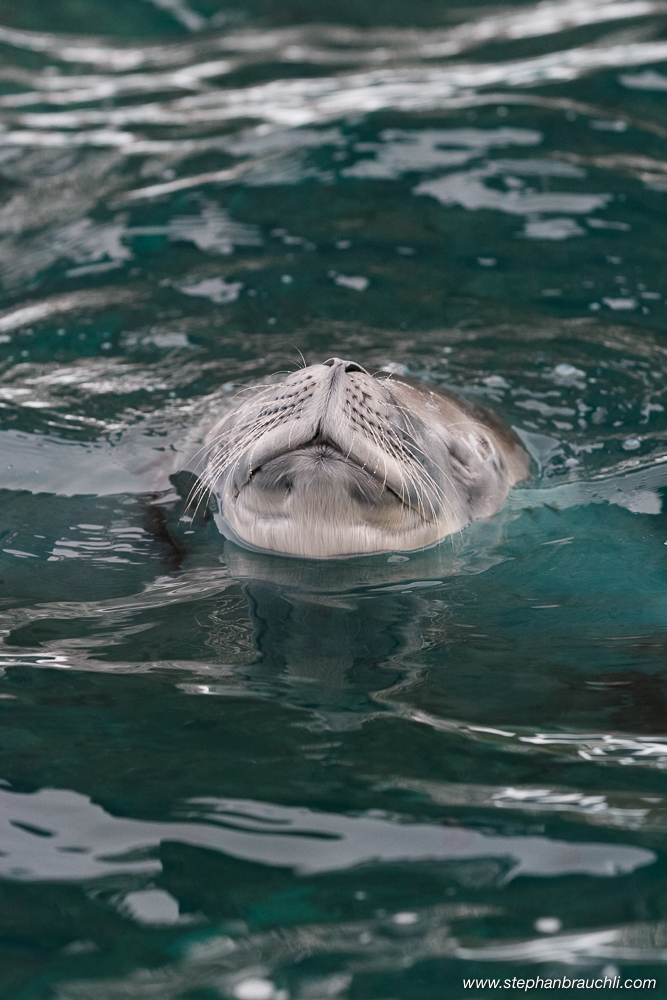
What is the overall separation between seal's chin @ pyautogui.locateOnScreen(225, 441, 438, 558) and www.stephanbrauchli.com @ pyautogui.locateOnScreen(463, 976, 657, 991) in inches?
82.9

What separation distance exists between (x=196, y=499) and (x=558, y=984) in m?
3.06

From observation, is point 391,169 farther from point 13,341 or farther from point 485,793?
point 485,793

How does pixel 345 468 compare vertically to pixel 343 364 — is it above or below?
below

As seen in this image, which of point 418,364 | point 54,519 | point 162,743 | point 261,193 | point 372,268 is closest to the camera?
point 162,743

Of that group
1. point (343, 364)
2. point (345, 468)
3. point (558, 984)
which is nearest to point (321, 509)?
point (345, 468)

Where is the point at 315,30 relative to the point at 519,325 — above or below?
above

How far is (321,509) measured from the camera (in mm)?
4094

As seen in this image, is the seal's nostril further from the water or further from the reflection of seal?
the water

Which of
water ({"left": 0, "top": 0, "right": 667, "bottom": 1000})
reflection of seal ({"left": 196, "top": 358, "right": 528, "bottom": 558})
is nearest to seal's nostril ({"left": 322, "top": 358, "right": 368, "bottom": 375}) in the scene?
reflection of seal ({"left": 196, "top": 358, "right": 528, "bottom": 558})

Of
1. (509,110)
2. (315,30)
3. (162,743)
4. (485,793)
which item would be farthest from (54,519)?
(315,30)

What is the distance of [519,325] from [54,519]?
121 inches

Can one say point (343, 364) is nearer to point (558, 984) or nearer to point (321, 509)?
point (321, 509)

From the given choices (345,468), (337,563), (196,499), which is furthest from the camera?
(196,499)

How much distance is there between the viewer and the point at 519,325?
6.46 metres
